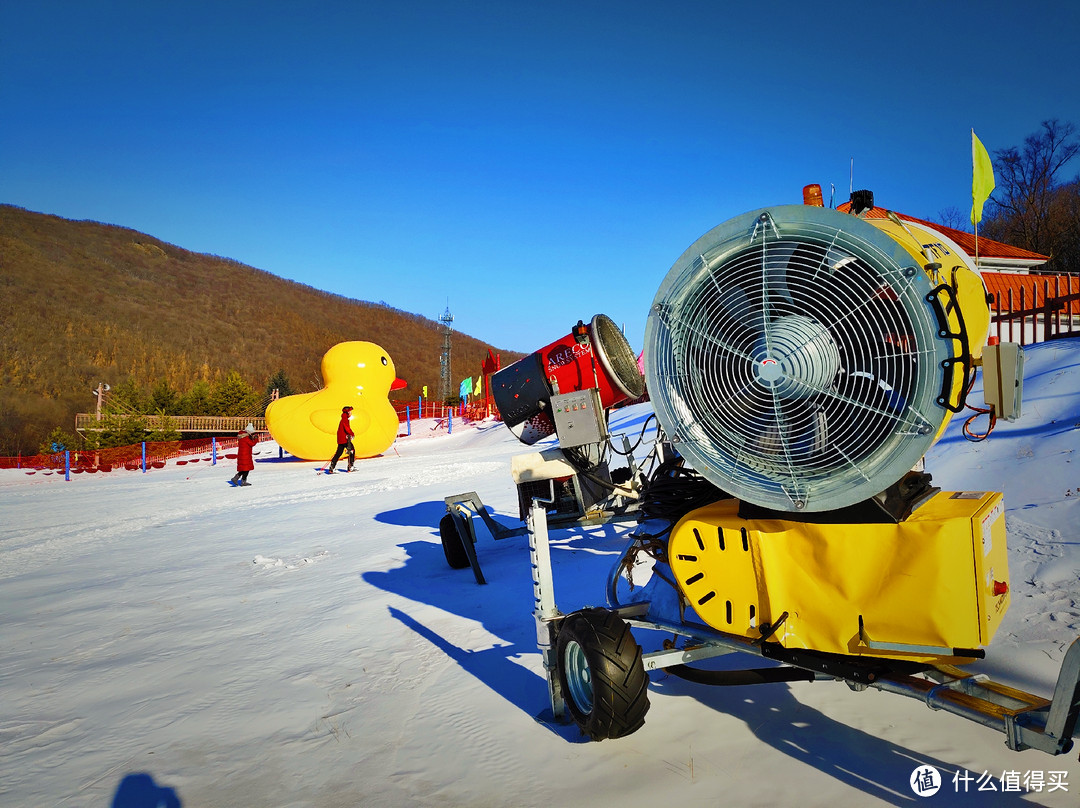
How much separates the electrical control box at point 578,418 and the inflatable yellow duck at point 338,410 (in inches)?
601

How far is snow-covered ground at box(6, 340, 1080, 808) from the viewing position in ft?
9.02

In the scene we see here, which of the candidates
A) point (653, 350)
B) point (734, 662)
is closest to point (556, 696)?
point (734, 662)

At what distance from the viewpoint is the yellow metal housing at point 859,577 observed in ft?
7.34

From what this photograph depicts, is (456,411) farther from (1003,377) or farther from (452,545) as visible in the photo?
(1003,377)

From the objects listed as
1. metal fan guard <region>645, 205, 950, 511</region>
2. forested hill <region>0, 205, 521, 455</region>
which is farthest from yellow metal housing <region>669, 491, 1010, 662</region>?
forested hill <region>0, 205, 521, 455</region>

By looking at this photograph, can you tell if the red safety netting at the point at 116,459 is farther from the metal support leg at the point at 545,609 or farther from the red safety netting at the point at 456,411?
the metal support leg at the point at 545,609

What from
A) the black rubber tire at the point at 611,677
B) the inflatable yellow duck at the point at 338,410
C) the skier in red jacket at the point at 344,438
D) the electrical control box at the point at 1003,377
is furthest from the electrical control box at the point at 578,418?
the inflatable yellow duck at the point at 338,410

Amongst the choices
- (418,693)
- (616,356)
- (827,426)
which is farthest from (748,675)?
(616,356)

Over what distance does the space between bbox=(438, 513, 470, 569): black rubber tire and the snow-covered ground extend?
13cm

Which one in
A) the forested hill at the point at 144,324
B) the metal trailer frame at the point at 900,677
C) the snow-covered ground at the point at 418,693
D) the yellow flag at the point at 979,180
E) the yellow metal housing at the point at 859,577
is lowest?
the snow-covered ground at the point at 418,693

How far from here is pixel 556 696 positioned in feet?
10.7

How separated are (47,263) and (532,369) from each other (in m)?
97.7

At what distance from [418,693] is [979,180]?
405 cm

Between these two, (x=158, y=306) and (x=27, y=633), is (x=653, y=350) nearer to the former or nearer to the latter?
(x=27, y=633)
